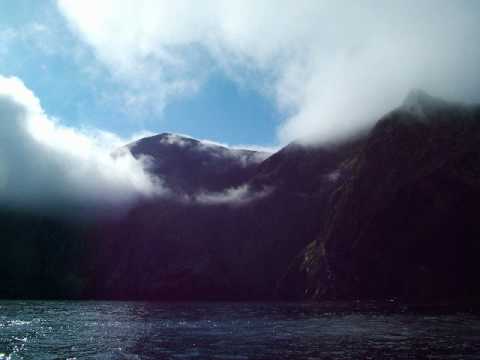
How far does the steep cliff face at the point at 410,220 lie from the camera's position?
467 ft

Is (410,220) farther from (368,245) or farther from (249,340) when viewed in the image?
(249,340)

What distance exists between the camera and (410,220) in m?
150

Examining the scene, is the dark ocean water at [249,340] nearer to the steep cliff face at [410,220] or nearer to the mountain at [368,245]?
the steep cliff face at [410,220]

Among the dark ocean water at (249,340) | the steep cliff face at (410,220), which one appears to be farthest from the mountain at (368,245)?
the dark ocean water at (249,340)

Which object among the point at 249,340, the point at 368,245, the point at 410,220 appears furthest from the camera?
the point at 368,245

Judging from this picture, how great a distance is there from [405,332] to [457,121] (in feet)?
402

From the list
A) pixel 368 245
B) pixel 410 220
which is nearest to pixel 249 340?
pixel 368 245

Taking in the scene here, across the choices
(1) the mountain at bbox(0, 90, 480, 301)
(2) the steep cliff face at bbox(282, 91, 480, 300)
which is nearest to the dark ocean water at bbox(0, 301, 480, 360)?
(2) the steep cliff face at bbox(282, 91, 480, 300)

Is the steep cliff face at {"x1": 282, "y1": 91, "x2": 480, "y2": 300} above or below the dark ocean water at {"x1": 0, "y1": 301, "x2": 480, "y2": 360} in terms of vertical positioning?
above

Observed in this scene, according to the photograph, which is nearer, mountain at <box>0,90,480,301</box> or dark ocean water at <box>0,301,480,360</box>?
dark ocean water at <box>0,301,480,360</box>

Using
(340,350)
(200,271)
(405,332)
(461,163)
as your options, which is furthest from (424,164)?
(340,350)

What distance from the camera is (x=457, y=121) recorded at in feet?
521

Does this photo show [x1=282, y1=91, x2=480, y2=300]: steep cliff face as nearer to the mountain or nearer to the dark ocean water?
the mountain

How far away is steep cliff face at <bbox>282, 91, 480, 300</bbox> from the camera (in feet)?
467
